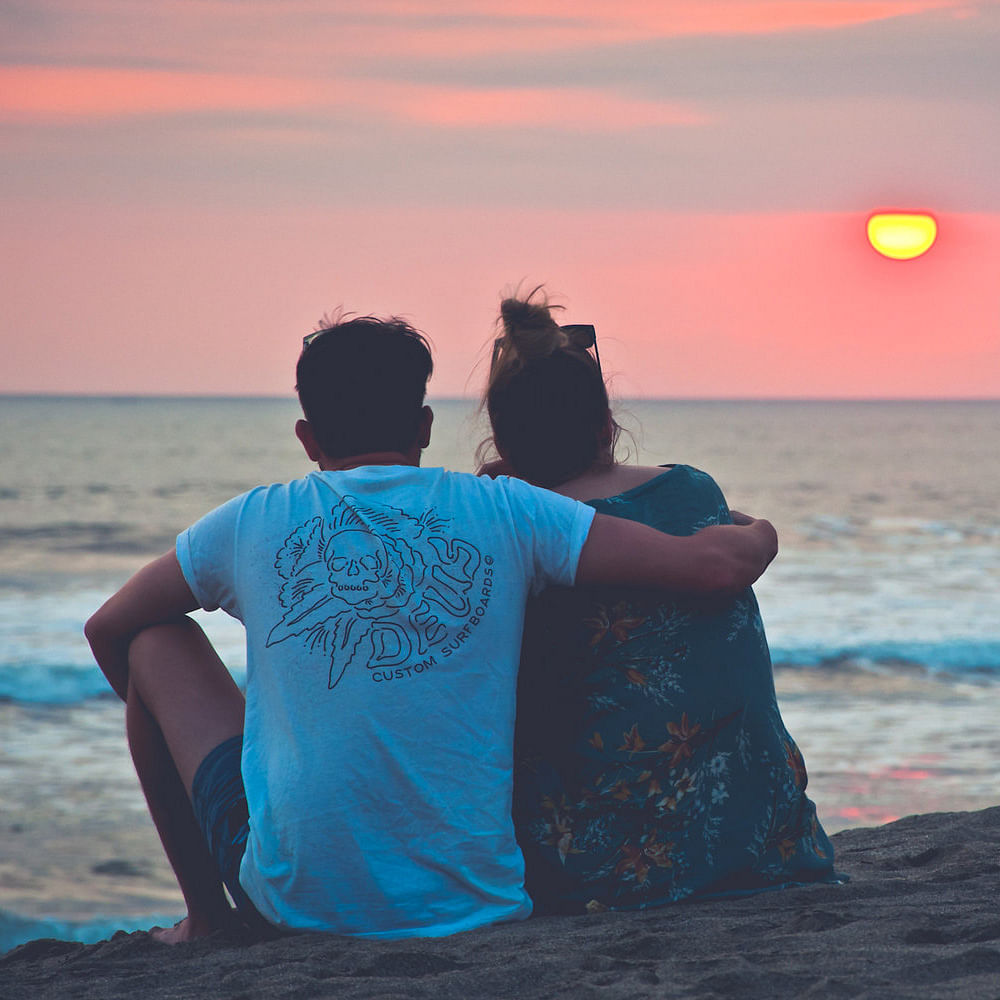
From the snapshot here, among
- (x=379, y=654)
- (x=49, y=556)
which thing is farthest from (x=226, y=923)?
(x=49, y=556)

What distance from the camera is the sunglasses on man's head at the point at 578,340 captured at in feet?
8.66

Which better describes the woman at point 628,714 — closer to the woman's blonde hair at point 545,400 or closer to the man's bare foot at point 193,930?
the woman's blonde hair at point 545,400

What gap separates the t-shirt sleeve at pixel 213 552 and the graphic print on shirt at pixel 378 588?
106 mm

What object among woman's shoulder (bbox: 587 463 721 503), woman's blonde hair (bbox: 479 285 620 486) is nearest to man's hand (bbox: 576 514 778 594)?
woman's shoulder (bbox: 587 463 721 503)

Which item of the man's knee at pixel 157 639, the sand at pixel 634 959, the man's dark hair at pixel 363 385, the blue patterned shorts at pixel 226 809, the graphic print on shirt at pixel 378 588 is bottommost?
the sand at pixel 634 959

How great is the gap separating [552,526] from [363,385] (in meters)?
0.44

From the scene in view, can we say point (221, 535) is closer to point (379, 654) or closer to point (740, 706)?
point (379, 654)

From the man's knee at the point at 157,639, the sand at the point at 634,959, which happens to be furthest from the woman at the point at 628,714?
the man's knee at the point at 157,639

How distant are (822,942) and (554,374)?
1.19m

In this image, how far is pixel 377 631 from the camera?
2199 millimetres

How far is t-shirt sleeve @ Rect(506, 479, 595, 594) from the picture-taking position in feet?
7.47

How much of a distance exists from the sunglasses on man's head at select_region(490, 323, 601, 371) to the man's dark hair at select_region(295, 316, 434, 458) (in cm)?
28

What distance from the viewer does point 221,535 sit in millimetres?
2250

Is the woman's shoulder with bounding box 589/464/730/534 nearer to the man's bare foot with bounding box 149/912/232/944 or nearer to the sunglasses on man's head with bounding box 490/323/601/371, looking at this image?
the sunglasses on man's head with bounding box 490/323/601/371
